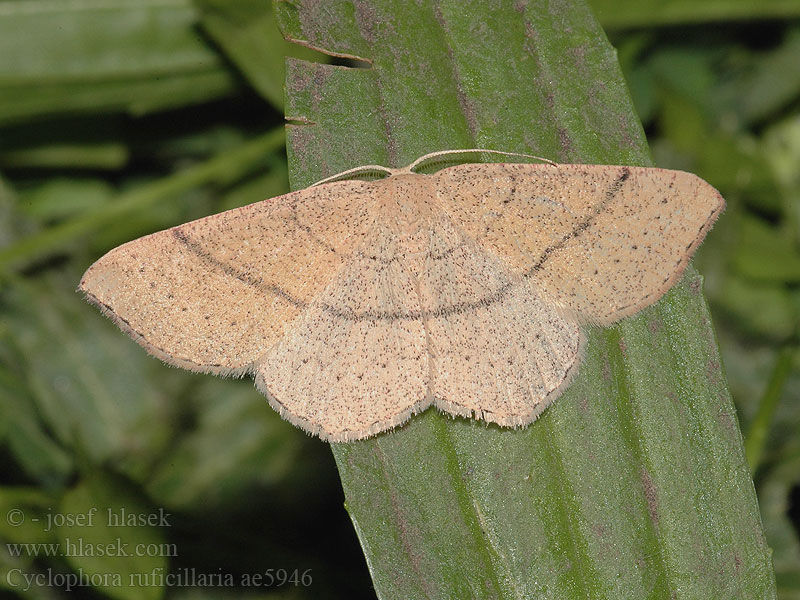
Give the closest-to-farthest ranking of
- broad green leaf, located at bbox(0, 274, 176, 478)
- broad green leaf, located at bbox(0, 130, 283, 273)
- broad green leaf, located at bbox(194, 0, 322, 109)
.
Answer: broad green leaf, located at bbox(194, 0, 322, 109)
broad green leaf, located at bbox(0, 130, 283, 273)
broad green leaf, located at bbox(0, 274, 176, 478)

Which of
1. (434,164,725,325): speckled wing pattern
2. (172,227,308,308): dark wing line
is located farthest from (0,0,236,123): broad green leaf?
(434,164,725,325): speckled wing pattern

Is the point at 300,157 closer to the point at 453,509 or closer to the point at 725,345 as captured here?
the point at 453,509

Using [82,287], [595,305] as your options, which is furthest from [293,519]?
[595,305]
